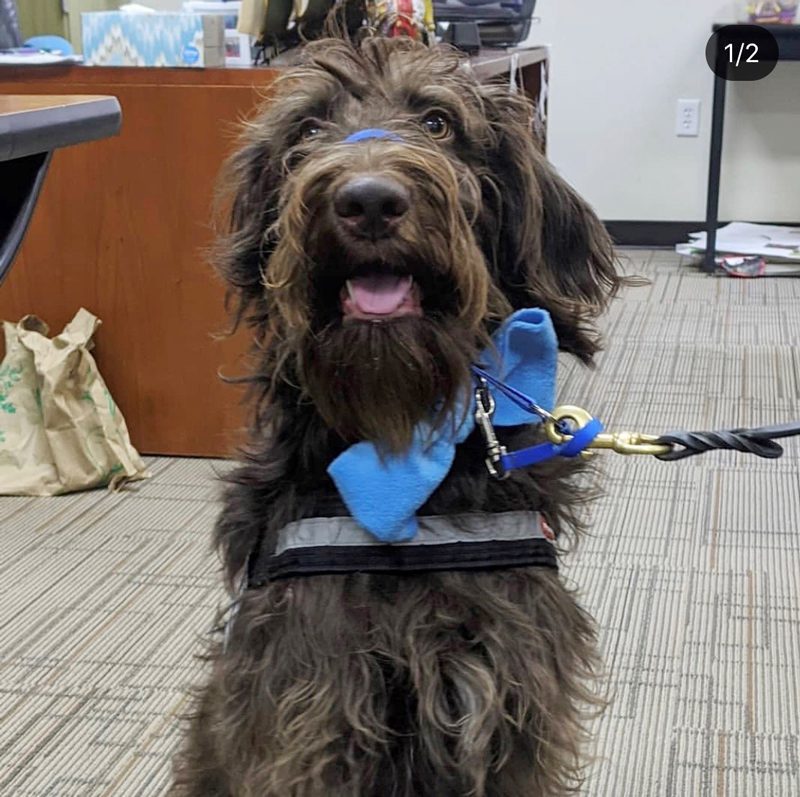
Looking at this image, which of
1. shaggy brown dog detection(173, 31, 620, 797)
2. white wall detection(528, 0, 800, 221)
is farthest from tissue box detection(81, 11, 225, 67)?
white wall detection(528, 0, 800, 221)

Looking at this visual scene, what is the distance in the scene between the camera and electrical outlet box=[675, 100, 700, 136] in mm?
4793

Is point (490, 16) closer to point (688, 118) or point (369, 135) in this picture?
point (688, 118)

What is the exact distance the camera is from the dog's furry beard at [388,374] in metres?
1.03

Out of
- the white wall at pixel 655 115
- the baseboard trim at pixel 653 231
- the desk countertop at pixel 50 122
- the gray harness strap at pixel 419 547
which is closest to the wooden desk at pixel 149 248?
the desk countertop at pixel 50 122

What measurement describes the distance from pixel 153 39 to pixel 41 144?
1571mm

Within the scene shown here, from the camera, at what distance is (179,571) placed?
228 centimetres

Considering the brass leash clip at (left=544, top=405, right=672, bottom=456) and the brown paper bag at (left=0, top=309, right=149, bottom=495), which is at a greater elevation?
the brass leash clip at (left=544, top=405, right=672, bottom=456)

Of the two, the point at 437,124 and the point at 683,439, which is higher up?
the point at 437,124

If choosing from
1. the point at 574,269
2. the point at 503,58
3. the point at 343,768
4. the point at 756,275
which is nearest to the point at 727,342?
the point at 756,275

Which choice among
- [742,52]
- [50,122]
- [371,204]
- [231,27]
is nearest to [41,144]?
[50,122]

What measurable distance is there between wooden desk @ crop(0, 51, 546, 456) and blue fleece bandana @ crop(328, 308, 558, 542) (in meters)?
1.46

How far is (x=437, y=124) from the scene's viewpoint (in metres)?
1.17

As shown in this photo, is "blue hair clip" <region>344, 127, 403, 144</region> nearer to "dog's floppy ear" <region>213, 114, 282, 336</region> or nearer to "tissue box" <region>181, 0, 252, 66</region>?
"dog's floppy ear" <region>213, 114, 282, 336</region>

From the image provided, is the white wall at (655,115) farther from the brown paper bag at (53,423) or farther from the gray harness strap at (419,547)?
the gray harness strap at (419,547)
